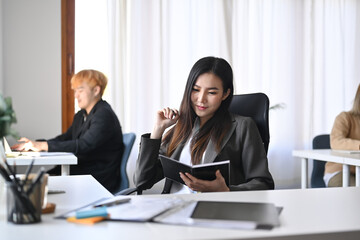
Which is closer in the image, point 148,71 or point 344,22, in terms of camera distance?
point 148,71

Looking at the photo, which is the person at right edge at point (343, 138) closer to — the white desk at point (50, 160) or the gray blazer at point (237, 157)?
the gray blazer at point (237, 157)

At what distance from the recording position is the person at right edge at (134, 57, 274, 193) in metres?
1.97

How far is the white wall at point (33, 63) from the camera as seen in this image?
4.24 m

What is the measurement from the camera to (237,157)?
6.58 feet

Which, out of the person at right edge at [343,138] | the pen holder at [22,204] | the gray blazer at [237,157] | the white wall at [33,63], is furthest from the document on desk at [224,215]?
the white wall at [33,63]

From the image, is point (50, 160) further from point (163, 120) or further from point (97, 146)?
point (163, 120)

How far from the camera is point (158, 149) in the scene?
2.10 m

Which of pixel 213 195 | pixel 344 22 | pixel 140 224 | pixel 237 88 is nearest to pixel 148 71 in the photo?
pixel 237 88

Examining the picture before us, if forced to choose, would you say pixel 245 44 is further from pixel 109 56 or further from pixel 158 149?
pixel 158 149

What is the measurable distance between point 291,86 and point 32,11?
2.96 m

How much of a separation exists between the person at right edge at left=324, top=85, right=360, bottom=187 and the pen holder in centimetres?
253

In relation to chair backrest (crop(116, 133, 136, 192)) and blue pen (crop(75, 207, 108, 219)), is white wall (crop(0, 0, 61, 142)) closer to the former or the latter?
chair backrest (crop(116, 133, 136, 192))

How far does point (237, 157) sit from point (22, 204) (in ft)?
3.92

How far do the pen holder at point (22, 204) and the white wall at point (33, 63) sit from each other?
11.4ft
